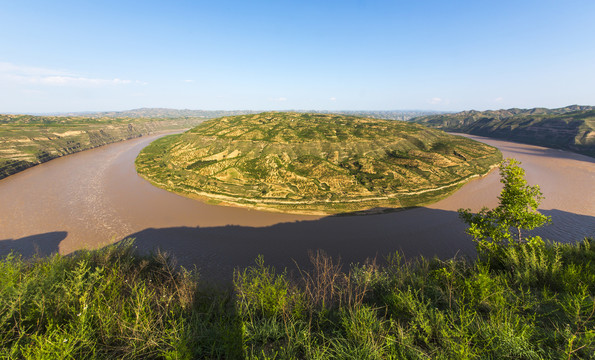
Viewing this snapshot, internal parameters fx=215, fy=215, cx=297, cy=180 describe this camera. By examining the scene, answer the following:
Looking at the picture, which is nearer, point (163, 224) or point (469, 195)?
point (163, 224)

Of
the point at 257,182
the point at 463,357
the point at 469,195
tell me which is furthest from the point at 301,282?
the point at 469,195

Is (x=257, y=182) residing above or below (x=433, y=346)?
below

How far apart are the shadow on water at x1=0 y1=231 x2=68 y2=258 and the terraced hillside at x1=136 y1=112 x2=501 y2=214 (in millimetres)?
25593

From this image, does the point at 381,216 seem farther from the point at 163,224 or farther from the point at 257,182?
the point at 163,224

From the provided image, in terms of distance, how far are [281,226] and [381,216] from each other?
21829mm

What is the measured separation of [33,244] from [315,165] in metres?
62.8

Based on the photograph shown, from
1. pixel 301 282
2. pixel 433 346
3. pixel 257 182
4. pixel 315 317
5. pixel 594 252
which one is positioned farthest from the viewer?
pixel 257 182

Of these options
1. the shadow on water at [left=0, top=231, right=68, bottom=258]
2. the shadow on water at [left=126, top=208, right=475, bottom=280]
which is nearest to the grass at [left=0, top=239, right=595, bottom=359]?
the shadow on water at [left=126, top=208, right=475, bottom=280]

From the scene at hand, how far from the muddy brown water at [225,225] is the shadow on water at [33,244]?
0.14 metres

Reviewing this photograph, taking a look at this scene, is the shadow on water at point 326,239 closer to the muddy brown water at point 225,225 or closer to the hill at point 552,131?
the muddy brown water at point 225,225

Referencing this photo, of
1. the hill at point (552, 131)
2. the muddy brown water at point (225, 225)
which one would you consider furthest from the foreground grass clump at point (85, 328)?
the hill at point (552, 131)

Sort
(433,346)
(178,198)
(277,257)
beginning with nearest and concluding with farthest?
1. (433,346)
2. (277,257)
3. (178,198)

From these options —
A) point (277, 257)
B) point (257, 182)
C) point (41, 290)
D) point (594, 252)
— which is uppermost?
point (41, 290)

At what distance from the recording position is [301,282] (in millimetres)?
27250
